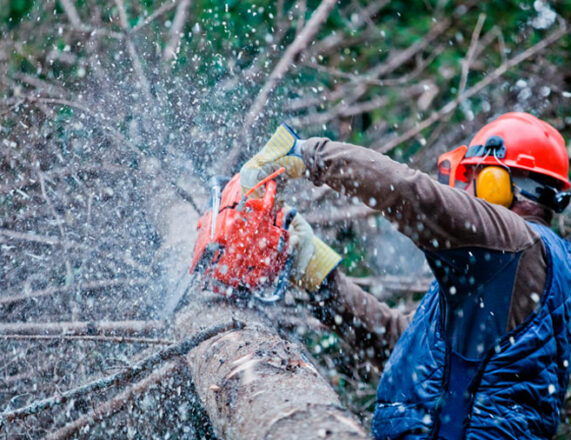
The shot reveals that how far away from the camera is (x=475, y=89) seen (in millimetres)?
4391

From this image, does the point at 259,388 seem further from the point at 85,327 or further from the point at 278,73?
the point at 278,73

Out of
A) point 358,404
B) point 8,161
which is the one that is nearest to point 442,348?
point 358,404

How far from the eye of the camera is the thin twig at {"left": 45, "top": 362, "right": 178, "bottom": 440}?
91.9 inches

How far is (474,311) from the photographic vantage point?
6.04ft

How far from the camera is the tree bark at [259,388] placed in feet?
4.15

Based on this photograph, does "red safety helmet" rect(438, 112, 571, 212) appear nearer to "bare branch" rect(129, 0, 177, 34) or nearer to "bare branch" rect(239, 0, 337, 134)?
"bare branch" rect(239, 0, 337, 134)

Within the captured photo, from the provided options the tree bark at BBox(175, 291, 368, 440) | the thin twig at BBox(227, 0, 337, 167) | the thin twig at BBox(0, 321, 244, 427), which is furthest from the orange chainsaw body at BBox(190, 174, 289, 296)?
the thin twig at BBox(227, 0, 337, 167)

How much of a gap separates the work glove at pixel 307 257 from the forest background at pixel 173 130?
0.94 ft

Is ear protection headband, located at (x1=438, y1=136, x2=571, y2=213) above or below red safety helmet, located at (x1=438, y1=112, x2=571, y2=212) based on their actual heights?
below

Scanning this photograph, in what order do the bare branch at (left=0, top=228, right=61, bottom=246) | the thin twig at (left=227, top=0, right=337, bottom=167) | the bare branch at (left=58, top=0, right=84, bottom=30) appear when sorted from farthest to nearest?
the bare branch at (left=58, top=0, right=84, bottom=30) < the thin twig at (left=227, top=0, right=337, bottom=167) < the bare branch at (left=0, top=228, right=61, bottom=246)

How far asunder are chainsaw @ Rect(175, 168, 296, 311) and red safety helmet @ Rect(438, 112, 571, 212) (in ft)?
2.72

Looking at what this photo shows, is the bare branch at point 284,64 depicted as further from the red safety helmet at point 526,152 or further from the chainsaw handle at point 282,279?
the red safety helmet at point 526,152

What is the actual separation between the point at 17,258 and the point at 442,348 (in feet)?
8.49

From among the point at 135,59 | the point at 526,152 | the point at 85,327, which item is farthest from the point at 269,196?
the point at 135,59
